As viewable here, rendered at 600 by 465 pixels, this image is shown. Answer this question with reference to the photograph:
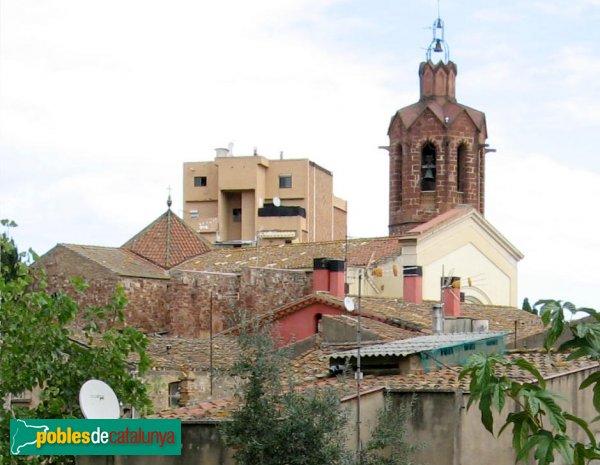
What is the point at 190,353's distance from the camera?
1142 inches

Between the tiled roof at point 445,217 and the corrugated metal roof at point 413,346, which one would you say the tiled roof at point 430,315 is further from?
the corrugated metal roof at point 413,346

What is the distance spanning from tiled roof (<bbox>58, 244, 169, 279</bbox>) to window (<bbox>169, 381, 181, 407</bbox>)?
12.9m

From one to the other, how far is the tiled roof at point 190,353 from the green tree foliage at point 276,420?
935 centimetres

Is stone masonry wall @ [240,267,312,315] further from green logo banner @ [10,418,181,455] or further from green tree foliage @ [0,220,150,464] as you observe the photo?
green logo banner @ [10,418,181,455]

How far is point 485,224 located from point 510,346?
22.7 meters

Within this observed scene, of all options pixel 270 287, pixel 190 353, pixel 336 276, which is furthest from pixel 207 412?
pixel 270 287

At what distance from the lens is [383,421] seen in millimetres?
16438

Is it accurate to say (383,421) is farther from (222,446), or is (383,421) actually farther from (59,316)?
(59,316)

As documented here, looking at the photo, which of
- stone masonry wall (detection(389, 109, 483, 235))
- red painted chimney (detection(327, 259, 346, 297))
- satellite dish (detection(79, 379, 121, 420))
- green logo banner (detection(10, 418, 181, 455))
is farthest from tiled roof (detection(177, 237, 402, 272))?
satellite dish (detection(79, 379, 121, 420))

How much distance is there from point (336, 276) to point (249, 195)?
4010cm

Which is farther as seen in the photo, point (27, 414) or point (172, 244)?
point (172, 244)

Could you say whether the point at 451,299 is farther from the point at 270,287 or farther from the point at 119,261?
the point at 119,261

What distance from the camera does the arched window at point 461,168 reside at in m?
50.1

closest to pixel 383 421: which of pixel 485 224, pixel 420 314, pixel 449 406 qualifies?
pixel 449 406
